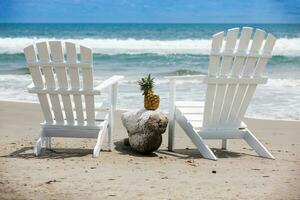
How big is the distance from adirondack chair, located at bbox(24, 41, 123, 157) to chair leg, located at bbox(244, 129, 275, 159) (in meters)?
1.24

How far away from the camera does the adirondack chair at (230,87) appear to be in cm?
428

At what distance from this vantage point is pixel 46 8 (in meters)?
2.74

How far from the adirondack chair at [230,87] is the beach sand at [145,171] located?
0.20 metres

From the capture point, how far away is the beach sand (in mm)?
3109

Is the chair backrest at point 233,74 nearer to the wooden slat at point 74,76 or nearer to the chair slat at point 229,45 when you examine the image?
the chair slat at point 229,45

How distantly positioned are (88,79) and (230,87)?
1218 mm

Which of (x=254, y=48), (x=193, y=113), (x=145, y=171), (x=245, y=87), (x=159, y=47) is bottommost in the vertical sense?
(x=159, y=47)

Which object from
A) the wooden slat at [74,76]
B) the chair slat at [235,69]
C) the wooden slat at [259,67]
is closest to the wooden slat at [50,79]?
the wooden slat at [74,76]

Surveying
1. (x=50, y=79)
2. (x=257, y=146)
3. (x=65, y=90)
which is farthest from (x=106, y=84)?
(x=257, y=146)

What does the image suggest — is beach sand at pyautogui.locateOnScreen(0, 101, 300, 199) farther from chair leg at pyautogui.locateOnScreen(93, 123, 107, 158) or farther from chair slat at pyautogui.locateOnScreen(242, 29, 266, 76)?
chair slat at pyautogui.locateOnScreen(242, 29, 266, 76)

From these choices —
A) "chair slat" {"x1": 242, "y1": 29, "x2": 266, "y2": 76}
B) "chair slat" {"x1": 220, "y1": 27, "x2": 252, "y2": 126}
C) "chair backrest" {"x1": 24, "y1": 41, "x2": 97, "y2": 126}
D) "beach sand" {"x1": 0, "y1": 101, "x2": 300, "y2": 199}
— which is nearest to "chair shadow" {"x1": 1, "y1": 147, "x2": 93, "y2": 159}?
"beach sand" {"x1": 0, "y1": 101, "x2": 300, "y2": 199}

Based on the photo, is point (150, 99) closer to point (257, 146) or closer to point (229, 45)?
point (229, 45)

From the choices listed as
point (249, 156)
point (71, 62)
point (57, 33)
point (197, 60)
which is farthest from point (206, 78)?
point (57, 33)

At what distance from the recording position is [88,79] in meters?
4.29
